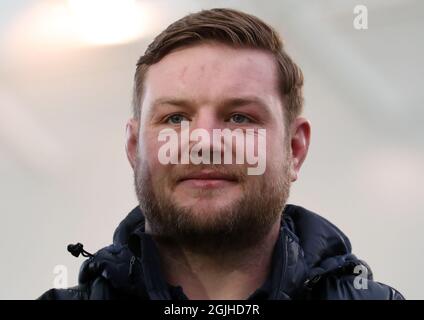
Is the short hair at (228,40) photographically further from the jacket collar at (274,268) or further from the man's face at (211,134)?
the jacket collar at (274,268)

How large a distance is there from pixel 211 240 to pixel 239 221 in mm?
48

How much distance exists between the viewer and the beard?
665 millimetres

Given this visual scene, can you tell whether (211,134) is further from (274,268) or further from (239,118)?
(274,268)

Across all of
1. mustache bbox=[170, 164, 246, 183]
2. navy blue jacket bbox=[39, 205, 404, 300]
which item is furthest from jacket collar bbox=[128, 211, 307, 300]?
mustache bbox=[170, 164, 246, 183]

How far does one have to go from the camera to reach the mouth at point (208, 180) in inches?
26.1

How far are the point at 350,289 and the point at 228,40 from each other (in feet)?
1.38

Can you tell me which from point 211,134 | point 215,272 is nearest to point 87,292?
point 215,272

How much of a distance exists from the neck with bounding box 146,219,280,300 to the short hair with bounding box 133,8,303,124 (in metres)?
0.23

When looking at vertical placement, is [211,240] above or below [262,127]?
below

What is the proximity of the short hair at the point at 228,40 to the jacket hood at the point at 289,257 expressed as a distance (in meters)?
0.18

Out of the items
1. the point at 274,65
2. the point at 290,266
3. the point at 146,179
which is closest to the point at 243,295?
the point at 290,266
